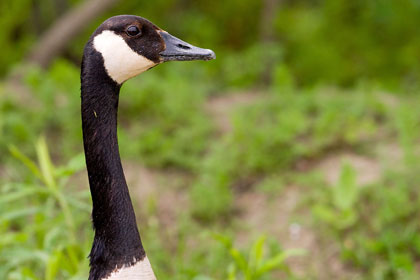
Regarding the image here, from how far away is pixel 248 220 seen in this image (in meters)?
4.18

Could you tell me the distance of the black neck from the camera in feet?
6.16

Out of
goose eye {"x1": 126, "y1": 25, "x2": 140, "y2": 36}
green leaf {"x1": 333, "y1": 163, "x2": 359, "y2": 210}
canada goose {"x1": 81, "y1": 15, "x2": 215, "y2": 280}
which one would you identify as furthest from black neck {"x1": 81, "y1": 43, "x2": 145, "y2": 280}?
green leaf {"x1": 333, "y1": 163, "x2": 359, "y2": 210}

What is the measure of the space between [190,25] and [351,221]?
5.61m

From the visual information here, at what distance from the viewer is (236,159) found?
15.2ft

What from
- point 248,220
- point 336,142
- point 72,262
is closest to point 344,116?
point 336,142

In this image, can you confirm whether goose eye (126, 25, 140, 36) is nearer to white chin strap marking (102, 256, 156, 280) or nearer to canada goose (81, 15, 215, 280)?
canada goose (81, 15, 215, 280)

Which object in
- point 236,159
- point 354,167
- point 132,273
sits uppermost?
point 236,159

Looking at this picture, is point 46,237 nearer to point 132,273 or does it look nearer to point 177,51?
point 132,273

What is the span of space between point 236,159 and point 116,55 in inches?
113

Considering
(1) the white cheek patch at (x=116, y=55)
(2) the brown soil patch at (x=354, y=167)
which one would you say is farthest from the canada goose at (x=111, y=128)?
(2) the brown soil patch at (x=354, y=167)

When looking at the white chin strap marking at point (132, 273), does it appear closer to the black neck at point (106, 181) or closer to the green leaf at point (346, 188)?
the black neck at point (106, 181)

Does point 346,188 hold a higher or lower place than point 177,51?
higher

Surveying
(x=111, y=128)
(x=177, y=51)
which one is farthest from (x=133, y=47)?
(x=111, y=128)

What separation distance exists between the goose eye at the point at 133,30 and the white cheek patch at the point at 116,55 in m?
0.04
